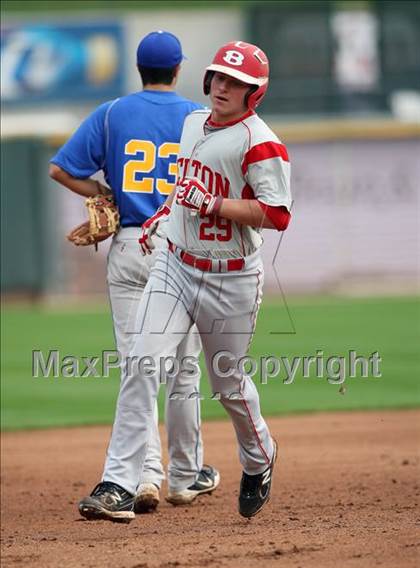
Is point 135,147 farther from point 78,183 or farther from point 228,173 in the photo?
Answer: point 228,173

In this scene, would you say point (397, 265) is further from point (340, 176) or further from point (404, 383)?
point (404, 383)

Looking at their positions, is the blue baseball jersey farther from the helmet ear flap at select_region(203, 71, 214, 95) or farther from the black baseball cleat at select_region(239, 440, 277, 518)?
the black baseball cleat at select_region(239, 440, 277, 518)

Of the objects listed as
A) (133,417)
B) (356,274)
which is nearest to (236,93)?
(133,417)

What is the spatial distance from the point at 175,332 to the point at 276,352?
7.76 metres

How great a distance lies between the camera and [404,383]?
10703mm

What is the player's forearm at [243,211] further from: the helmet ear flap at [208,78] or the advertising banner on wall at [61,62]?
the advertising banner on wall at [61,62]

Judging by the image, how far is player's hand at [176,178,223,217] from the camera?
4.79 meters

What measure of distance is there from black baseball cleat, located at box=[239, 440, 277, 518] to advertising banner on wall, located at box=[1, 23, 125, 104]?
23.1m

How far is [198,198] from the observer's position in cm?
480

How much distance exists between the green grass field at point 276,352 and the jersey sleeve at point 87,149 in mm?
3699

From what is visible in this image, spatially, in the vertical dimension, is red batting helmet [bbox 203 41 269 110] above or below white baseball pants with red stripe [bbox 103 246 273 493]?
above

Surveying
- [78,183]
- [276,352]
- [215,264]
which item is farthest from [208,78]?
[276,352]

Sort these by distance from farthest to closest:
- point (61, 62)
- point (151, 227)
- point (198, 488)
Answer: point (61, 62), point (198, 488), point (151, 227)

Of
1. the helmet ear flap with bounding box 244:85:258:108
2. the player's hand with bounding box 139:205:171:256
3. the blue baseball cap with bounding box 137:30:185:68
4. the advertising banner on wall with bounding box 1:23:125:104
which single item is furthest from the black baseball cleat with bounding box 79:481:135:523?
the advertising banner on wall with bounding box 1:23:125:104
